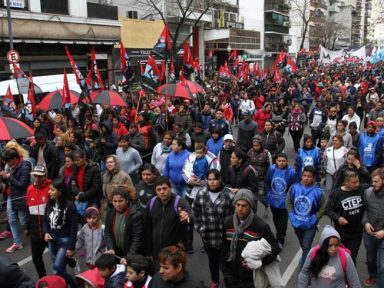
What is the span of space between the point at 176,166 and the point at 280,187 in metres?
1.58

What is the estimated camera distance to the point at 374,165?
8.23 meters

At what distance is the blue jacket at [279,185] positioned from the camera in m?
6.07

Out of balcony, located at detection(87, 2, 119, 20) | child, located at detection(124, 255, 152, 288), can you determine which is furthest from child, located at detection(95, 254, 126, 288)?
balcony, located at detection(87, 2, 119, 20)

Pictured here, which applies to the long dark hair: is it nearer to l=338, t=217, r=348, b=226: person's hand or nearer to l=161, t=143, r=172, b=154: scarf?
l=338, t=217, r=348, b=226: person's hand

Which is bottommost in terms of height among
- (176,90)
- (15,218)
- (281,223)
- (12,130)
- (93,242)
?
(281,223)

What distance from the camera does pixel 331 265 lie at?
3.88m

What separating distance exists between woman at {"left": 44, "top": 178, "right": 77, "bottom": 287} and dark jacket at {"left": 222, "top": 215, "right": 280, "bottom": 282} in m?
1.75

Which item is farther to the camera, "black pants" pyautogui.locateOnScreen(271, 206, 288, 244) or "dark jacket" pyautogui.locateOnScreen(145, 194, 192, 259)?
"black pants" pyautogui.locateOnScreen(271, 206, 288, 244)

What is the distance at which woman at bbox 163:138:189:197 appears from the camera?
21.9 ft

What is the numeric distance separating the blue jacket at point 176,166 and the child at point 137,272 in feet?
10.1

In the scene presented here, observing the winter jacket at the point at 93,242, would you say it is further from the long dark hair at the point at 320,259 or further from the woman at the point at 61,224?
the long dark hair at the point at 320,259

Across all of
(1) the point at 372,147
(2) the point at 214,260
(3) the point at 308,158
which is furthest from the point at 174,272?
(1) the point at 372,147

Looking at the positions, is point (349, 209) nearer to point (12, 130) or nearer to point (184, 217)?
point (184, 217)

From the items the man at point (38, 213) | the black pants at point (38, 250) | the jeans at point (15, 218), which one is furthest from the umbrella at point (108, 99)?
the black pants at point (38, 250)
